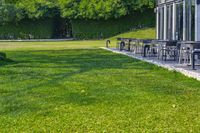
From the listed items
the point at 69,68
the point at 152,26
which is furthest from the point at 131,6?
the point at 69,68

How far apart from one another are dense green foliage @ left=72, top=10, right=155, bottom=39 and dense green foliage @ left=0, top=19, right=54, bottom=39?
3.61 meters

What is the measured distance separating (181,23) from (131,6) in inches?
1195

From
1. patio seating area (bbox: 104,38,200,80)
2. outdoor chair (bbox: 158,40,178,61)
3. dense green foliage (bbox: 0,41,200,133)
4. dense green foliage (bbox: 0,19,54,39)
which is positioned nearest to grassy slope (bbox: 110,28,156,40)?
dense green foliage (bbox: 0,19,54,39)

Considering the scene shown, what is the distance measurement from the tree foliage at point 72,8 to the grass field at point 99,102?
1470 inches

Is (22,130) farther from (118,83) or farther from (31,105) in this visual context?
(118,83)

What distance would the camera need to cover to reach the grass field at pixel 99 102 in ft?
21.3

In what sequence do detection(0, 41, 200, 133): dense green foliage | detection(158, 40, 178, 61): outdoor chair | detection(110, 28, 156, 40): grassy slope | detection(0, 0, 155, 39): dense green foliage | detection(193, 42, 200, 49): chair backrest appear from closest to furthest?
detection(0, 41, 200, 133): dense green foliage, detection(193, 42, 200, 49): chair backrest, detection(158, 40, 178, 61): outdoor chair, detection(110, 28, 156, 40): grassy slope, detection(0, 0, 155, 39): dense green foliage

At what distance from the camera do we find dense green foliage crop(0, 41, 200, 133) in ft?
21.3

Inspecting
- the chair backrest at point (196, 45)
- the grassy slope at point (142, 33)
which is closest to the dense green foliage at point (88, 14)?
the grassy slope at point (142, 33)

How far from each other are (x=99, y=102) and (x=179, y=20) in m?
13.3

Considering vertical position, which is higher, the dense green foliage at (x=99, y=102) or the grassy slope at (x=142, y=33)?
the grassy slope at (x=142, y=33)

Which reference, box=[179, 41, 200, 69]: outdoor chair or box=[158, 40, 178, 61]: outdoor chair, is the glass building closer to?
box=[158, 40, 178, 61]: outdoor chair

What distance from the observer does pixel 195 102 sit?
8211 mm

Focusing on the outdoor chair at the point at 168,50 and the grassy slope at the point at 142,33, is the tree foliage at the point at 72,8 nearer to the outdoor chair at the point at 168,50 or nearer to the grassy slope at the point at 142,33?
the grassy slope at the point at 142,33
